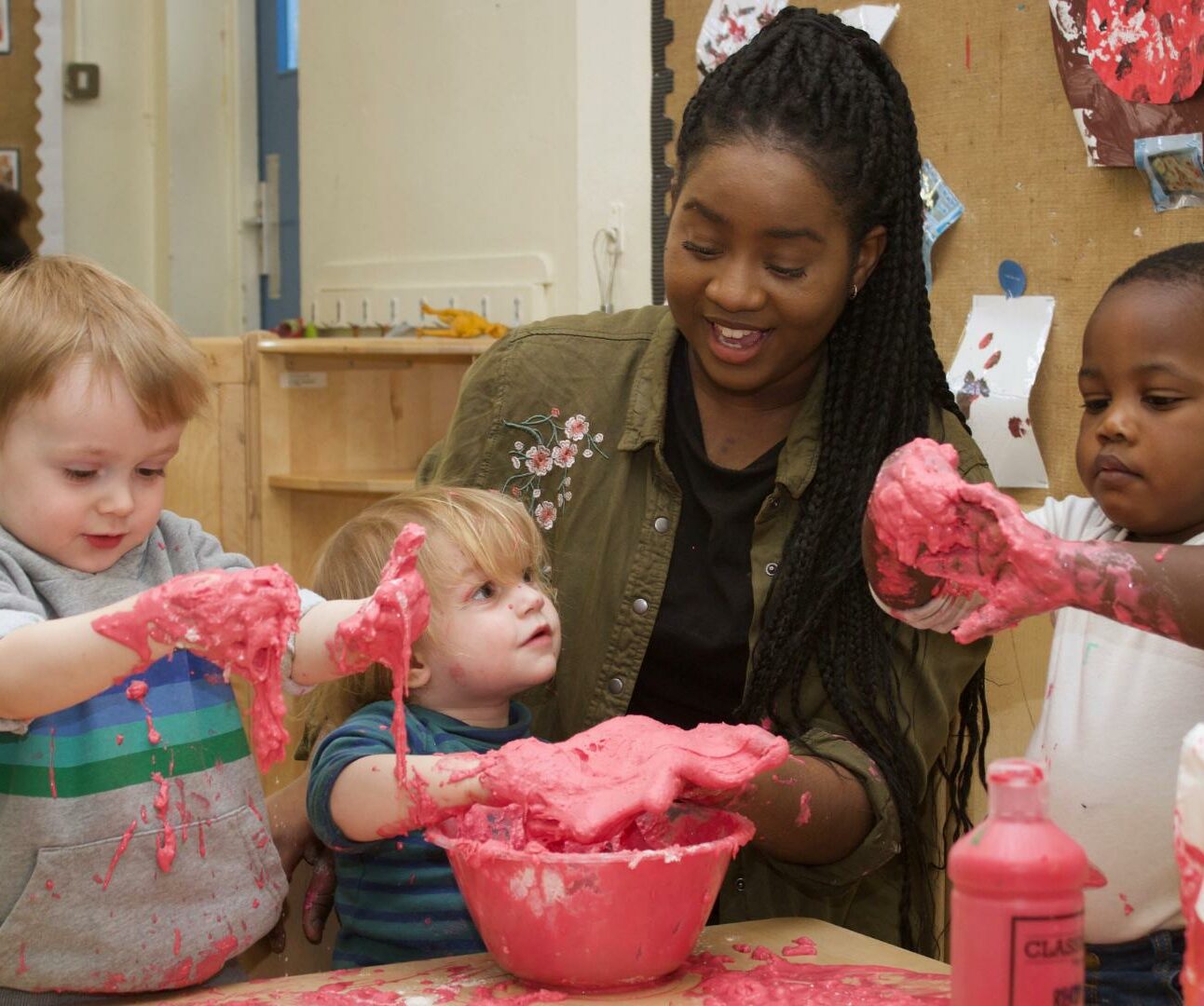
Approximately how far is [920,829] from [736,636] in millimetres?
295

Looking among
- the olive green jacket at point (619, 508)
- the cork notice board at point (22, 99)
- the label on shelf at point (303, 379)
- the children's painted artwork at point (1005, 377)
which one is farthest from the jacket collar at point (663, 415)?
the cork notice board at point (22, 99)

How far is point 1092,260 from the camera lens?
1972mm

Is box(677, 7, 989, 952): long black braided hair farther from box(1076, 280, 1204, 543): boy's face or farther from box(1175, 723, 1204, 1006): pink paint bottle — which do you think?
box(1175, 723, 1204, 1006): pink paint bottle

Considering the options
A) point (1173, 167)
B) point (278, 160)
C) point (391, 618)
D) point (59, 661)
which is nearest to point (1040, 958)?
point (391, 618)

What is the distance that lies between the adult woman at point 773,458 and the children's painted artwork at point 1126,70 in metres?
0.44

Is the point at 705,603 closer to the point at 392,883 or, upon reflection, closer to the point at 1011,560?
the point at 392,883

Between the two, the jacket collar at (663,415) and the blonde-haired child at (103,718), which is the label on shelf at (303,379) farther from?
the blonde-haired child at (103,718)

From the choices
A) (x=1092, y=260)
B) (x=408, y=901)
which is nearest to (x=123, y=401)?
(x=408, y=901)

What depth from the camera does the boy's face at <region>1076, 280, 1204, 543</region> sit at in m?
1.22

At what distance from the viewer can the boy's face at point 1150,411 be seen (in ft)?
4.00

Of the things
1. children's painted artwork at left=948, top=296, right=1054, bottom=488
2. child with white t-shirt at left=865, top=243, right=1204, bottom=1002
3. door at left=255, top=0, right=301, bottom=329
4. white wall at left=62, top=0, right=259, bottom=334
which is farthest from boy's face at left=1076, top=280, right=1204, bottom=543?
white wall at left=62, top=0, right=259, bottom=334

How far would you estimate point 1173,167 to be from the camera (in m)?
1.84

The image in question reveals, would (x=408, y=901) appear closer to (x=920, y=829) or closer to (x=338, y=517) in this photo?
(x=920, y=829)

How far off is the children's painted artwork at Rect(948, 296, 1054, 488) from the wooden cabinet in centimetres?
125
